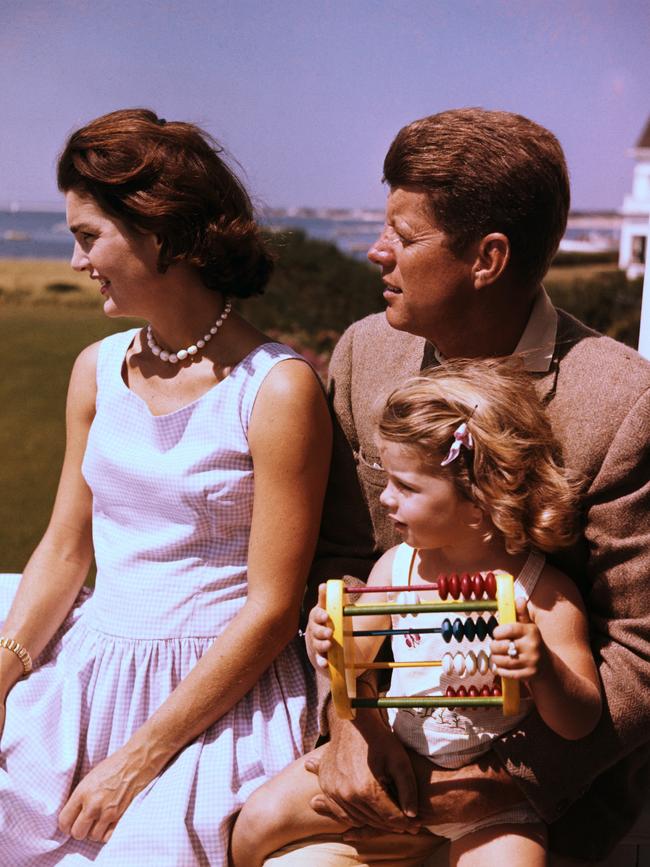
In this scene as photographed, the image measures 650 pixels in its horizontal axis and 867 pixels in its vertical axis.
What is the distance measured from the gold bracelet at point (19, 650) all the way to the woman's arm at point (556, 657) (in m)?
1.21

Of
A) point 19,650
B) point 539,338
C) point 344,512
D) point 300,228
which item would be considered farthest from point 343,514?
point 300,228

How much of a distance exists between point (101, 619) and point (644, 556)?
1.24 m

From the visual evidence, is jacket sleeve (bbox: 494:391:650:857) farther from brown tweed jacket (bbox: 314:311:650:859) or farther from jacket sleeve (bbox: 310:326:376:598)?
jacket sleeve (bbox: 310:326:376:598)

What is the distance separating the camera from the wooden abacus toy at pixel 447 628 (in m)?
1.83

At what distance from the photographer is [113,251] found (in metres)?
2.45

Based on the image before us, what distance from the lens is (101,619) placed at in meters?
2.60

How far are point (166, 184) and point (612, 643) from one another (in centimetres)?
135

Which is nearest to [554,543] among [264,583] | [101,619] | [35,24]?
[264,583]

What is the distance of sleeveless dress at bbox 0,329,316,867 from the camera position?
2.36 meters

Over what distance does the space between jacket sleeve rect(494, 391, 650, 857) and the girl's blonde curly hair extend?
0.26 feet

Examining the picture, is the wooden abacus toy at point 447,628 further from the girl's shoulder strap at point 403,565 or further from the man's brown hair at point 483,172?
the man's brown hair at point 483,172

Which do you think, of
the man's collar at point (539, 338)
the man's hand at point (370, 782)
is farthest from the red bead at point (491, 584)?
the man's collar at point (539, 338)

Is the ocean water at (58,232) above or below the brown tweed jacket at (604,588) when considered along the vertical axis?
below

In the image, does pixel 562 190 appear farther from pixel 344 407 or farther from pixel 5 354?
pixel 5 354
